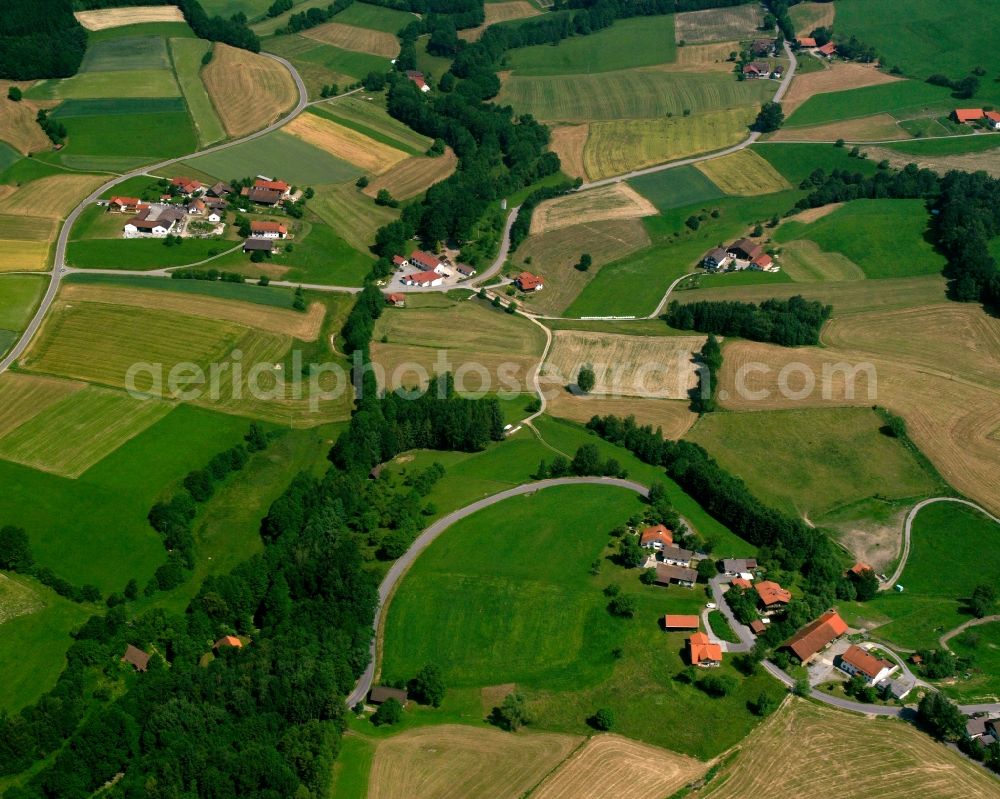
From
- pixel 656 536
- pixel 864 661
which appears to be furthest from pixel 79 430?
pixel 864 661

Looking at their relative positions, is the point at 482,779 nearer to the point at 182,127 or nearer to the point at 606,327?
the point at 606,327

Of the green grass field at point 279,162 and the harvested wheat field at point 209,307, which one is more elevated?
the green grass field at point 279,162

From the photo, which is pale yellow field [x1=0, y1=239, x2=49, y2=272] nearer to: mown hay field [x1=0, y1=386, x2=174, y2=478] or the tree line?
mown hay field [x1=0, y1=386, x2=174, y2=478]

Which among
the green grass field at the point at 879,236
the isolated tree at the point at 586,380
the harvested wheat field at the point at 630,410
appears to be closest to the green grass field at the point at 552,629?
the harvested wheat field at the point at 630,410

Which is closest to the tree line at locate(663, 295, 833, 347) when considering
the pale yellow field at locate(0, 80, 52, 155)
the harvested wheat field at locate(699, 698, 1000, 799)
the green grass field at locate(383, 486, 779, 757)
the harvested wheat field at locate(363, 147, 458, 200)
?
the green grass field at locate(383, 486, 779, 757)

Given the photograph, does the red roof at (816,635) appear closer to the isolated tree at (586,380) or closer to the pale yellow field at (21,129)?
the isolated tree at (586,380)
